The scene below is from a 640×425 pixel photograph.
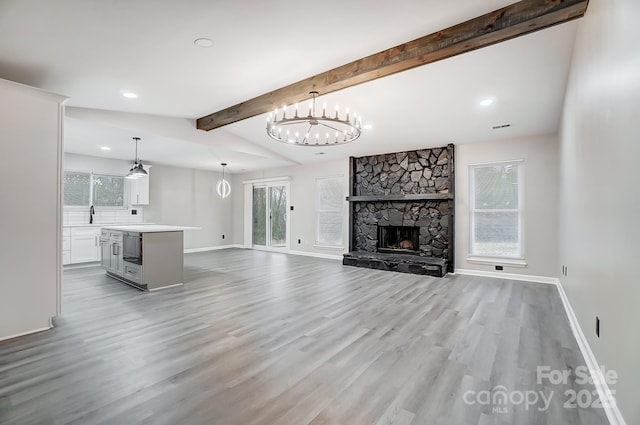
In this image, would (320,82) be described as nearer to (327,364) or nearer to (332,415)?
(327,364)

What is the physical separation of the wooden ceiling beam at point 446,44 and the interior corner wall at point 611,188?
0.95 ft

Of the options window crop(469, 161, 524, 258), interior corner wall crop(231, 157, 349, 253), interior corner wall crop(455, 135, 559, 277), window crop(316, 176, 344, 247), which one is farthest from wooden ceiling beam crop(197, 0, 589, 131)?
window crop(316, 176, 344, 247)

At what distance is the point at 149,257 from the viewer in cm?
447

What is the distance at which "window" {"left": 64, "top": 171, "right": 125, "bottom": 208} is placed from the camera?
Answer: 677cm

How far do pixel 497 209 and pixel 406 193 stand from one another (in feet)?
5.74

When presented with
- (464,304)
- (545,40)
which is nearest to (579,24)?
(545,40)

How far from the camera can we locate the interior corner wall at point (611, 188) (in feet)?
4.64

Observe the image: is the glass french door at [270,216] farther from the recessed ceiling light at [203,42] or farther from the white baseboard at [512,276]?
the recessed ceiling light at [203,42]

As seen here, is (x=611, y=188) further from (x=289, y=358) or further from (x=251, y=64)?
(x=251, y=64)

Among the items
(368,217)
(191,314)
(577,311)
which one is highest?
(368,217)

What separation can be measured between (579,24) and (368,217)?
491 cm

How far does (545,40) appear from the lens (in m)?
2.97

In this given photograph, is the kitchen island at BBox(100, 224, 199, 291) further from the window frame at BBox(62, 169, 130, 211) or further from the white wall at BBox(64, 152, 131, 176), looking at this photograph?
the white wall at BBox(64, 152, 131, 176)

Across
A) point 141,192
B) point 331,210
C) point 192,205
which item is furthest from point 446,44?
point 192,205
